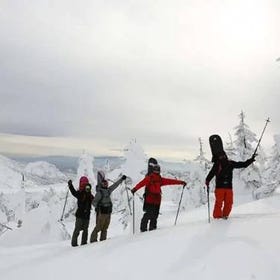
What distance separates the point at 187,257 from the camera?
303 inches

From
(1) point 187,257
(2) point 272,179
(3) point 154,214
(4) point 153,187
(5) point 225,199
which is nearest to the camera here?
(1) point 187,257

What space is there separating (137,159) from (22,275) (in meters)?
29.2

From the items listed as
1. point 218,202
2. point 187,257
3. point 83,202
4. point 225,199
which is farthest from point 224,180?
point 83,202

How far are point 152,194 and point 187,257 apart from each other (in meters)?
4.09

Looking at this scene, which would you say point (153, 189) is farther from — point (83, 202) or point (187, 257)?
point (187, 257)

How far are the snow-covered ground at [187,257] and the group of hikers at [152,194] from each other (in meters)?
0.88

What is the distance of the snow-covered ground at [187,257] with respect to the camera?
6996mm

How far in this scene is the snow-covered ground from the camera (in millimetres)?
6996

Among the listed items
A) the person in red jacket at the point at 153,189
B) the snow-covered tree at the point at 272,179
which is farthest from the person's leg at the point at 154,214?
the snow-covered tree at the point at 272,179

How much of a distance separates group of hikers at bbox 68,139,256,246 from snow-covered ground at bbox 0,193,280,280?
878 millimetres

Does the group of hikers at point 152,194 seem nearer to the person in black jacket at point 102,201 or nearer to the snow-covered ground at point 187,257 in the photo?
the person in black jacket at point 102,201

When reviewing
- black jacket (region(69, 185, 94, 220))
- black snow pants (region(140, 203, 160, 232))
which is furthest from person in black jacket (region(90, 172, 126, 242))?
black snow pants (region(140, 203, 160, 232))

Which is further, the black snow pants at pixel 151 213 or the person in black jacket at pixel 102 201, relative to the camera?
the person in black jacket at pixel 102 201

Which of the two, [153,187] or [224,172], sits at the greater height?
[224,172]
